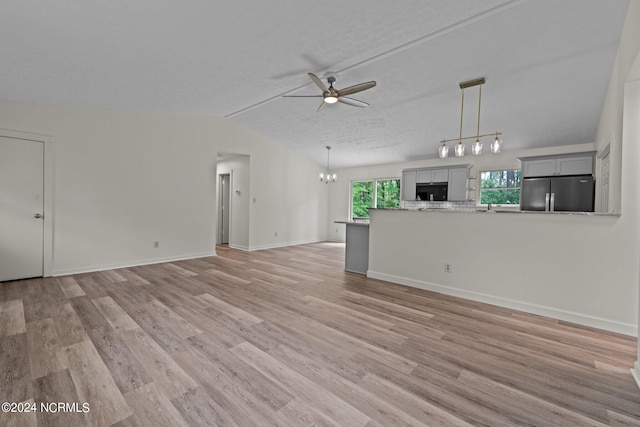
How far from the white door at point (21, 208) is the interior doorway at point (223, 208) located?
161 inches

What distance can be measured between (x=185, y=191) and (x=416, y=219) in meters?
4.57

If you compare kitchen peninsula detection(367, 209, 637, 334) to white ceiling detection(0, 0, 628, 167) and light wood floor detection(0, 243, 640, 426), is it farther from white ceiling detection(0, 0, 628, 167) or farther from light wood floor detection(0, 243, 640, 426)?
white ceiling detection(0, 0, 628, 167)

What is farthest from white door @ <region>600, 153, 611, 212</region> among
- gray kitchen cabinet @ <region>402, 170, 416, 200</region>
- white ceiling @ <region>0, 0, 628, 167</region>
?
gray kitchen cabinet @ <region>402, 170, 416, 200</region>

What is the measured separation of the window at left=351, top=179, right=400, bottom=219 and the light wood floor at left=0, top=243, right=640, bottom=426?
16.7 feet

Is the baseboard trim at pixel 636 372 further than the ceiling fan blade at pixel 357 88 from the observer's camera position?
No

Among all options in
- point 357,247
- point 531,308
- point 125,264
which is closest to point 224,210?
point 125,264

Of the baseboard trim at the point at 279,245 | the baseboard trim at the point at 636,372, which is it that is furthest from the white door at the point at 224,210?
the baseboard trim at the point at 636,372

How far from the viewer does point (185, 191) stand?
5.81 meters

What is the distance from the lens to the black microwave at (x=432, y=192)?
6648mm

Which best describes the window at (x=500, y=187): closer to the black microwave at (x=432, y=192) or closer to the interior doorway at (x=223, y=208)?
the black microwave at (x=432, y=192)

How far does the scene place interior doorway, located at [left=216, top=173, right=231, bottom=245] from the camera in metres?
8.02

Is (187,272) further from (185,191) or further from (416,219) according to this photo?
(416,219)

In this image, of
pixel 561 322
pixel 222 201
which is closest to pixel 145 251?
pixel 222 201

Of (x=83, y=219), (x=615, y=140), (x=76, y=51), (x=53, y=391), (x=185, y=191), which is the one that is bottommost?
(x=53, y=391)
